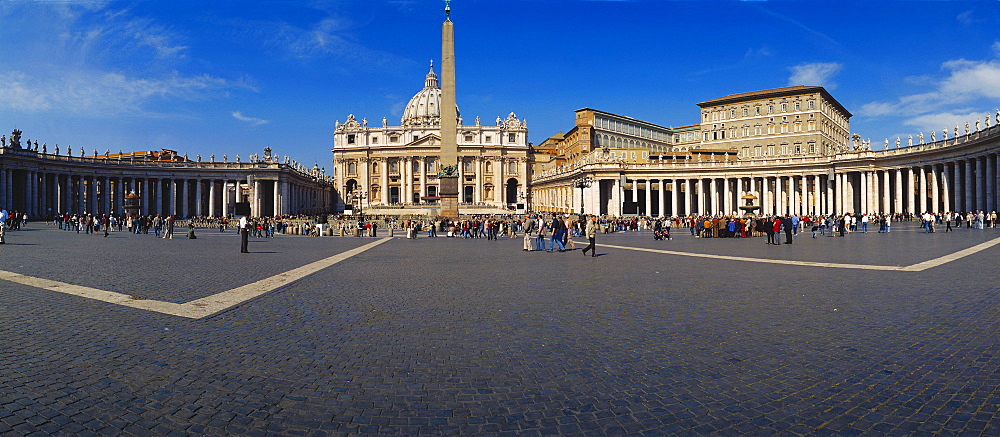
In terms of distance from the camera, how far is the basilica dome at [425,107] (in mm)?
133988

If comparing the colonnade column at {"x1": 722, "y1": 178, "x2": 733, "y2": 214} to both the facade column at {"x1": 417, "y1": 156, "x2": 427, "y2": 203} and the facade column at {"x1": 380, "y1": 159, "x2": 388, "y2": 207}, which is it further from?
the facade column at {"x1": 380, "y1": 159, "x2": 388, "y2": 207}

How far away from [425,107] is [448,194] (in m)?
92.2

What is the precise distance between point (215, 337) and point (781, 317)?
289 inches

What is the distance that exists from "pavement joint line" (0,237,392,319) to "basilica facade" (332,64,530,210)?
100337mm

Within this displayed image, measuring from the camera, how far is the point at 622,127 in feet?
328

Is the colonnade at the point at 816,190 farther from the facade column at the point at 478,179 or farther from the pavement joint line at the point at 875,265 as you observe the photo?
the pavement joint line at the point at 875,265

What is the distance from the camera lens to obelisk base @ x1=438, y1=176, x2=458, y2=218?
48.3 metres

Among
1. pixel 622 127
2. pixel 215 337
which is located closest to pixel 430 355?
pixel 215 337

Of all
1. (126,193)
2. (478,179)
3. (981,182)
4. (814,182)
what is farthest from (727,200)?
(126,193)

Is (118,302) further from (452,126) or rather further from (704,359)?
(452,126)

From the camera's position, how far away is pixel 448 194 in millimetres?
49125

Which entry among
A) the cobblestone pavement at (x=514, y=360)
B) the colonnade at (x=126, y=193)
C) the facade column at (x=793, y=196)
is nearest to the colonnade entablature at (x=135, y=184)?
the colonnade at (x=126, y=193)

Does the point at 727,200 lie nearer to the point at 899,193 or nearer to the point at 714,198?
the point at 714,198

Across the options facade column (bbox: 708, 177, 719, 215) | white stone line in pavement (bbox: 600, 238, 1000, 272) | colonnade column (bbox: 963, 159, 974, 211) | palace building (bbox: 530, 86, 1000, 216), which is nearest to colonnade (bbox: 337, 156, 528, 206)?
palace building (bbox: 530, 86, 1000, 216)
